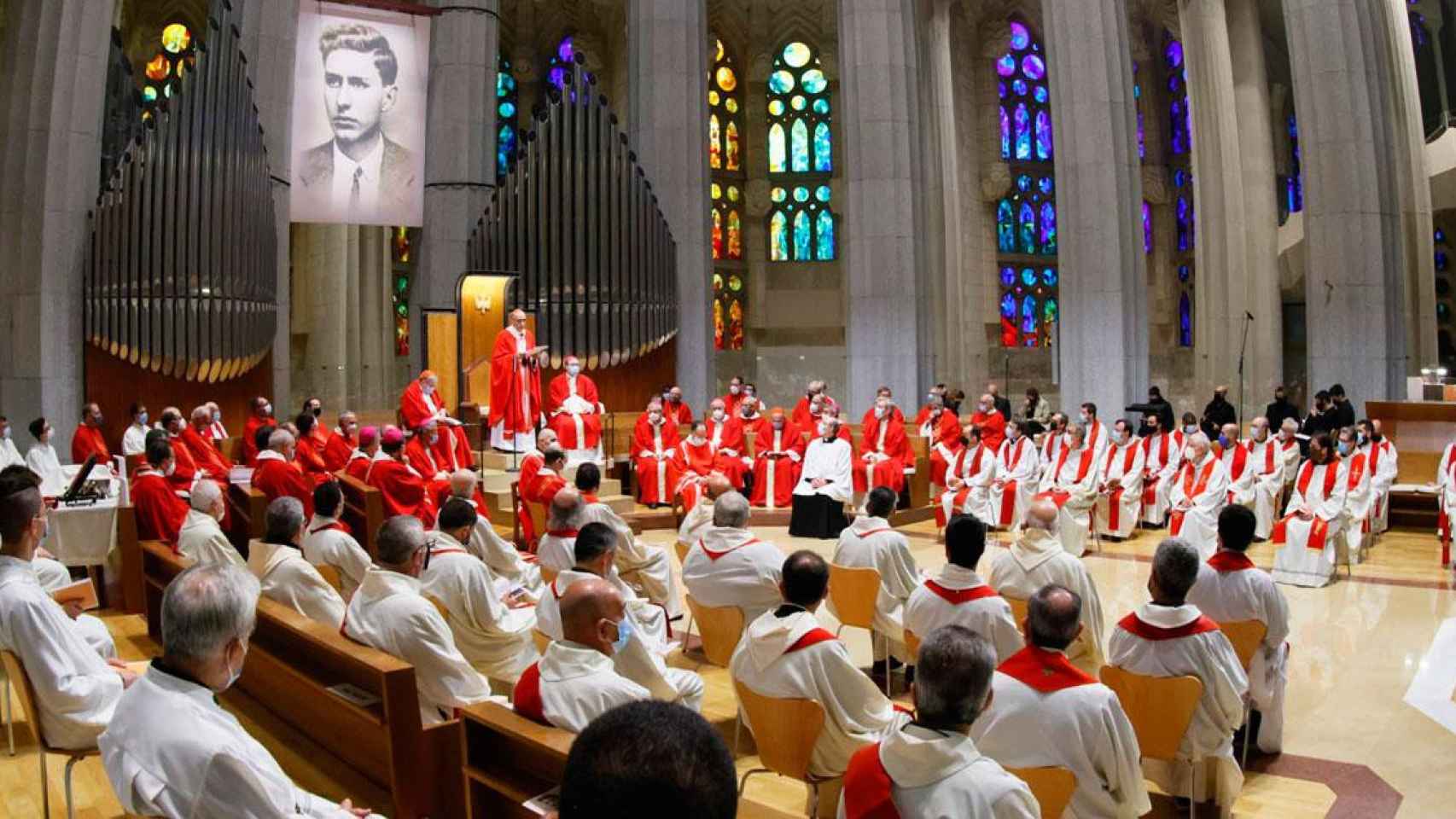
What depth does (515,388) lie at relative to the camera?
14.5 meters

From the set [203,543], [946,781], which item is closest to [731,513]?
[203,543]

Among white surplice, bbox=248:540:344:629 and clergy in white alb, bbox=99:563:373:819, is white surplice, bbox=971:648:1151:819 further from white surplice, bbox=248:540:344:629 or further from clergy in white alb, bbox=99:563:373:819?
white surplice, bbox=248:540:344:629

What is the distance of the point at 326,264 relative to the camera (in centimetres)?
2525

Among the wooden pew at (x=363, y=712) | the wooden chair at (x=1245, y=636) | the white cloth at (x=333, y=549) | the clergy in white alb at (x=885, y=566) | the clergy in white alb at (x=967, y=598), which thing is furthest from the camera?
the white cloth at (x=333, y=549)

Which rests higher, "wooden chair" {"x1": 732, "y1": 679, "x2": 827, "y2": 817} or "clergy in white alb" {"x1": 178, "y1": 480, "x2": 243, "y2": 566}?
"clergy in white alb" {"x1": 178, "y1": 480, "x2": 243, "y2": 566}

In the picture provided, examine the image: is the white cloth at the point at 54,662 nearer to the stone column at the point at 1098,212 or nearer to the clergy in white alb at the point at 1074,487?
the clergy in white alb at the point at 1074,487

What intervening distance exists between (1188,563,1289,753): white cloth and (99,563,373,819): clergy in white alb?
4752 millimetres

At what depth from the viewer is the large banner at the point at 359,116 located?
664 inches

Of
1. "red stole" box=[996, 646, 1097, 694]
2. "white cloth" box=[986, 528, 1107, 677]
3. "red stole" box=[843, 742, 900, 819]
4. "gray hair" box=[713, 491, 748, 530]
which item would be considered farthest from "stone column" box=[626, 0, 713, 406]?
"red stole" box=[843, 742, 900, 819]

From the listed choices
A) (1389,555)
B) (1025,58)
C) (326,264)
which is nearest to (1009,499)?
(1389,555)

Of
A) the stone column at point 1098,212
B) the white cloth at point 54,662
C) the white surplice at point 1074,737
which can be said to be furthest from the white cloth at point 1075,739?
the stone column at point 1098,212

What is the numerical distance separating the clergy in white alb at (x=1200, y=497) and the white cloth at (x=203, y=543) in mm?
8563

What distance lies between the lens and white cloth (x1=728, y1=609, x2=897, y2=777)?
481cm

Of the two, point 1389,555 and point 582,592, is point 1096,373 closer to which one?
point 1389,555
